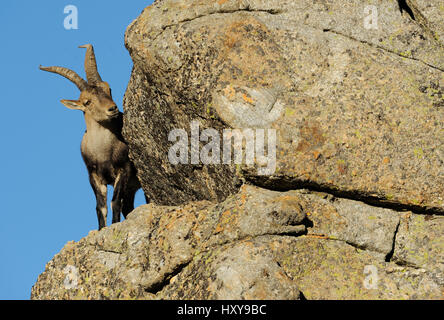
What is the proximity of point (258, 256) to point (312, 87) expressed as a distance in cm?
246

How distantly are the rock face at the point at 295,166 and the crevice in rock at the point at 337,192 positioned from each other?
0.06 ft

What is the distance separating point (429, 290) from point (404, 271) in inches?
14.3

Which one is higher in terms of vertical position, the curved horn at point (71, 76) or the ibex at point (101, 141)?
the curved horn at point (71, 76)

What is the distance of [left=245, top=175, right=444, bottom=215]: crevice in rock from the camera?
891 centimetres

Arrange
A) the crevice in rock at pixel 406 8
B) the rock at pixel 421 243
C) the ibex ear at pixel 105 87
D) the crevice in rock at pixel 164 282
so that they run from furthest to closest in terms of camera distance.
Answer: the ibex ear at pixel 105 87 → the crevice in rock at pixel 406 8 → the crevice in rock at pixel 164 282 → the rock at pixel 421 243

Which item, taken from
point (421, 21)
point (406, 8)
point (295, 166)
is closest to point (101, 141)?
point (295, 166)

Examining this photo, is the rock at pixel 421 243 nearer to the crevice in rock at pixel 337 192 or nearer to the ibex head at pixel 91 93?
the crevice in rock at pixel 337 192

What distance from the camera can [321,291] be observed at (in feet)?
26.8

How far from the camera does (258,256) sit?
793cm

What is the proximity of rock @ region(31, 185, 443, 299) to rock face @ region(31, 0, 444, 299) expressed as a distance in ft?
0.06

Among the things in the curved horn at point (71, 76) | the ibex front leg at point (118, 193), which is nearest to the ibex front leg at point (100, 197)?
the ibex front leg at point (118, 193)

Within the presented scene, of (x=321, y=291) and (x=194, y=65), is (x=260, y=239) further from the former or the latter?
(x=194, y=65)

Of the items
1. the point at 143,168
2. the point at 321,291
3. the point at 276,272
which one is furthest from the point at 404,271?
the point at 143,168

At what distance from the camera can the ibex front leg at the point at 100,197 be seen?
12852 mm
